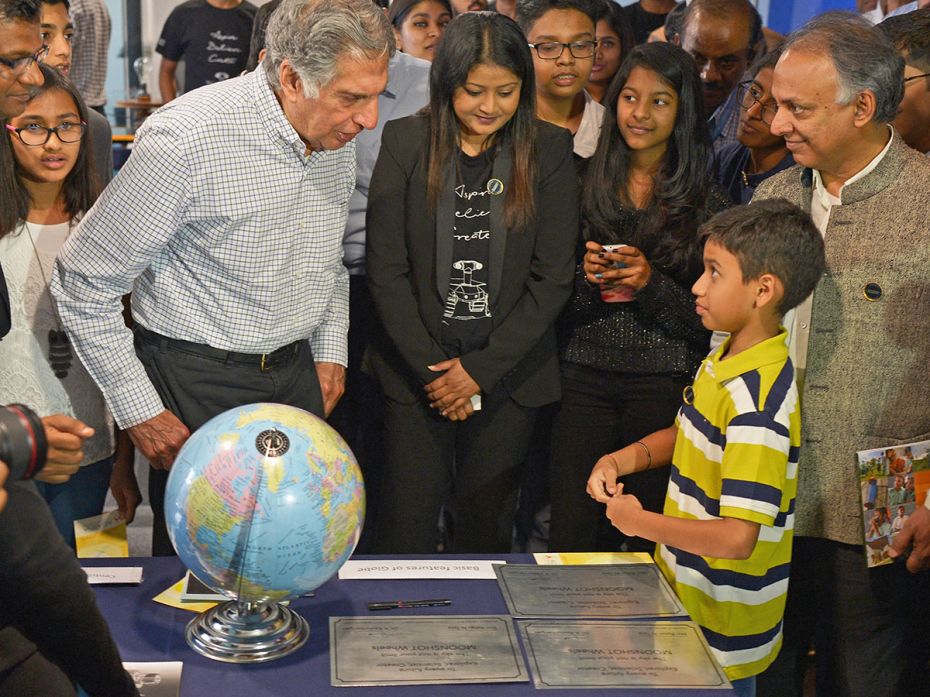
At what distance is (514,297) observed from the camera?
293 cm

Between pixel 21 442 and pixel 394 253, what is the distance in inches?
59.2

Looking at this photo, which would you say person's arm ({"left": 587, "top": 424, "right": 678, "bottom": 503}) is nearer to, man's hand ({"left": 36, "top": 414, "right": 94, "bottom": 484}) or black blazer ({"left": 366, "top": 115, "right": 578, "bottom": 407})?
black blazer ({"left": 366, "top": 115, "right": 578, "bottom": 407})

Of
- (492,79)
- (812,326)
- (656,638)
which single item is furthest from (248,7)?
A: (656,638)

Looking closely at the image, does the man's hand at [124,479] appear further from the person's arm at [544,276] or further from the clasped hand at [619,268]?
the clasped hand at [619,268]

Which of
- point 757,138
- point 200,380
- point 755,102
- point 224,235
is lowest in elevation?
point 200,380

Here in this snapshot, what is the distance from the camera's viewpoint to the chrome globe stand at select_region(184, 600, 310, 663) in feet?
6.02

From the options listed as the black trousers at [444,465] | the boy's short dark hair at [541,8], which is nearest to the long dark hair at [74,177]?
the black trousers at [444,465]

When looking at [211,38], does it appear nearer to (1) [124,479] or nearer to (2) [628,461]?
(1) [124,479]

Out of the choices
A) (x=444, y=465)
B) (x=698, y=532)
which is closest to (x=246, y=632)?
(x=698, y=532)

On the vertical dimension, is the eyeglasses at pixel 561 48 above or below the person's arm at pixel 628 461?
above

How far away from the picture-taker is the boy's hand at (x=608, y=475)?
221 centimetres

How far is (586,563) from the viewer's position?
2240mm

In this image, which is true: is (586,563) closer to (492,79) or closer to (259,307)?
(259,307)

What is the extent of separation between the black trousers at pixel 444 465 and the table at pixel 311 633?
777mm
